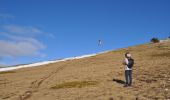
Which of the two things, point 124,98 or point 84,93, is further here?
point 84,93

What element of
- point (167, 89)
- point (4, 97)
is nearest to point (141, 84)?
point (167, 89)

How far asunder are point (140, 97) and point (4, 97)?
614 inches

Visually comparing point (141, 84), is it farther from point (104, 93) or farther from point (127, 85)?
point (104, 93)

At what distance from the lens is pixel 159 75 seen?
1681 inches

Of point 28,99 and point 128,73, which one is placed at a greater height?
point 128,73

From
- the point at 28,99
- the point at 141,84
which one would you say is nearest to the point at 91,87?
the point at 141,84

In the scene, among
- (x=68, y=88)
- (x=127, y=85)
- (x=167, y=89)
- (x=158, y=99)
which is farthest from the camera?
(x=68, y=88)

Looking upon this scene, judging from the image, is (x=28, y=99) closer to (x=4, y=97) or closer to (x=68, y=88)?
(x=4, y=97)

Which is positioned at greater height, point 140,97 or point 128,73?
point 128,73

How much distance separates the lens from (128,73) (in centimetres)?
3569

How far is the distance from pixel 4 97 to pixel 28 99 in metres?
4.85

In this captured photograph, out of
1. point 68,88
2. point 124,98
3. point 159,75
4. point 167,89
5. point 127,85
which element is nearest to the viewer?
point 124,98

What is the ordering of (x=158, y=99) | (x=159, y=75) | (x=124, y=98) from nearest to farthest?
1. (x=158, y=99)
2. (x=124, y=98)
3. (x=159, y=75)

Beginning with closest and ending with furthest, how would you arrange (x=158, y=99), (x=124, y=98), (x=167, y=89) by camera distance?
(x=158, y=99), (x=124, y=98), (x=167, y=89)
